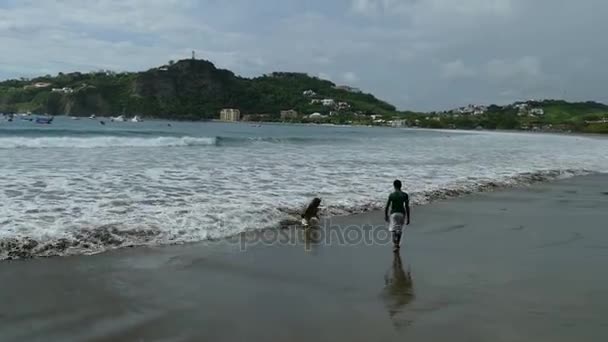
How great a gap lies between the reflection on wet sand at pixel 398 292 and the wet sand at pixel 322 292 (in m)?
0.01

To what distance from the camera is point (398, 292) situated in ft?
22.1

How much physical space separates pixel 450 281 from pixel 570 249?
3.31 m

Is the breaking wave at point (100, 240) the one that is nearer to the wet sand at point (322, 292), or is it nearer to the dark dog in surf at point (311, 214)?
the dark dog in surf at point (311, 214)

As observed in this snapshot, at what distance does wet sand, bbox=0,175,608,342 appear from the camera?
5.41 m

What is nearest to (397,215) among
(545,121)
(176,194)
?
(176,194)

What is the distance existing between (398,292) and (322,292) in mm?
935

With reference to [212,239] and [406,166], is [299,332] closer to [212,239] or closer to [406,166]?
[212,239]

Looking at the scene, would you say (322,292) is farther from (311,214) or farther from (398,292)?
(311,214)

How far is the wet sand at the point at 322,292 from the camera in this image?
17.7 ft

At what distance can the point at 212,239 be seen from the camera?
9711mm

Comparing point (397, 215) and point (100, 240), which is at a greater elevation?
point (397, 215)

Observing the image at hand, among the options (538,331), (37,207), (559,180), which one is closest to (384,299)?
(538,331)

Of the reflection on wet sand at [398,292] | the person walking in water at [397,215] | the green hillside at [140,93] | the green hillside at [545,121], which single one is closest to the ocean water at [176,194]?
the person walking in water at [397,215]

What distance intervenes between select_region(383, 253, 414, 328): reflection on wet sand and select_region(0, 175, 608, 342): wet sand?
1 centimetres
